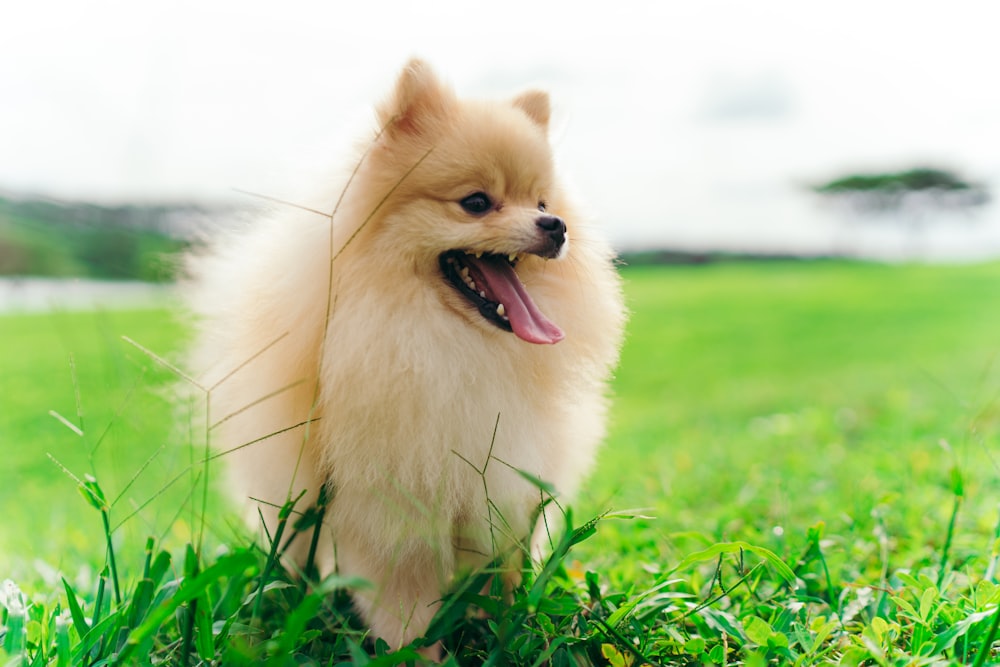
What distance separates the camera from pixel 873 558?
7.48 ft

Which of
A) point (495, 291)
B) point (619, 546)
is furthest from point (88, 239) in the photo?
point (619, 546)

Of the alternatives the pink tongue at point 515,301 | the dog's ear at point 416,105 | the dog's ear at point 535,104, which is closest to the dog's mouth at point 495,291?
the pink tongue at point 515,301

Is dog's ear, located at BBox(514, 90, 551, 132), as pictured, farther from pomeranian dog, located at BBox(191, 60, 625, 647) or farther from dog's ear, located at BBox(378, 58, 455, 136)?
dog's ear, located at BBox(378, 58, 455, 136)

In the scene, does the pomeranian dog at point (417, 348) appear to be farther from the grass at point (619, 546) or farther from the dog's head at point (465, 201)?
the grass at point (619, 546)

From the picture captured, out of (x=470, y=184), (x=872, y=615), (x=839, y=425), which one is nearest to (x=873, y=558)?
(x=872, y=615)

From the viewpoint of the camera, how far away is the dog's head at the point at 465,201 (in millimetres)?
1774

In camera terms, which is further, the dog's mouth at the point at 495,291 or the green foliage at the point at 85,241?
the green foliage at the point at 85,241

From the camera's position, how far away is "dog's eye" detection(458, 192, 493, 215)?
182 centimetres

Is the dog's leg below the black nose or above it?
below

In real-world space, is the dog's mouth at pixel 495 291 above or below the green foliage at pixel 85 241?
above

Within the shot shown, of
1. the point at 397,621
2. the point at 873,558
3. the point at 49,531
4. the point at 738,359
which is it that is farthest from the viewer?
the point at 738,359

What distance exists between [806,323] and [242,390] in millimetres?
10119

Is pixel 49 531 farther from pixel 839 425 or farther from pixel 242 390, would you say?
pixel 839 425

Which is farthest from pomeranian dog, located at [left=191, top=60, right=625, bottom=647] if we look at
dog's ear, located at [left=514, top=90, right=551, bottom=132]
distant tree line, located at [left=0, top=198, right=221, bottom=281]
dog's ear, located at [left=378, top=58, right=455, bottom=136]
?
distant tree line, located at [left=0, top=198, right=221, bottom=281]
